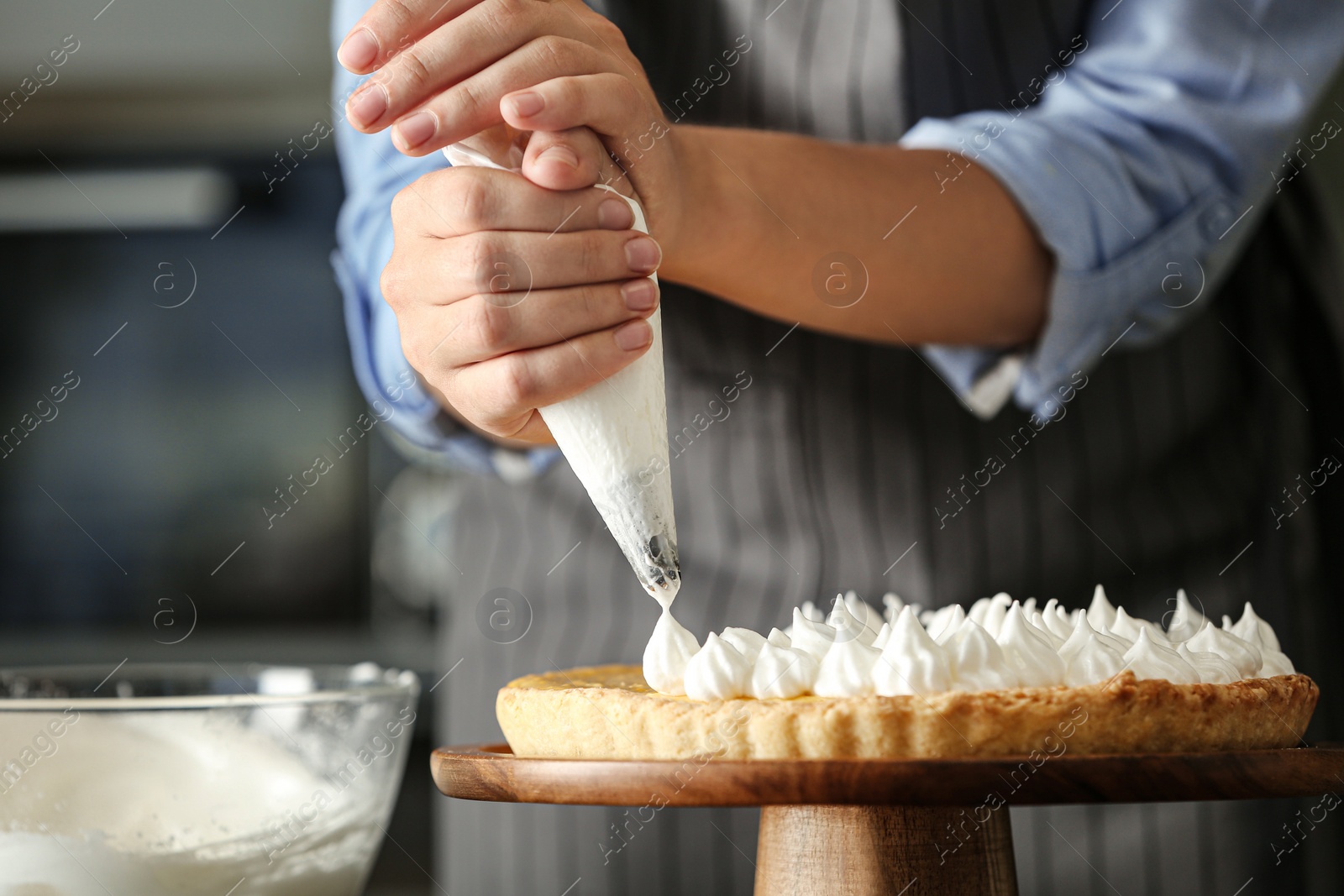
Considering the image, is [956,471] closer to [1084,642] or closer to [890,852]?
[1084,642]

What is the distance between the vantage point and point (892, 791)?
0.38 m

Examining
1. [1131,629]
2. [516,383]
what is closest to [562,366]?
[516,383]

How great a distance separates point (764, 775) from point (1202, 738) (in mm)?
190

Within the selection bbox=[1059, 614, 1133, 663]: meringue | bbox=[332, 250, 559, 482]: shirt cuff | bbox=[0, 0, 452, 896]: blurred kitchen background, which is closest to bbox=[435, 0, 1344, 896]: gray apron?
bbox=[332, 250, 559, 482]: shirt cuff

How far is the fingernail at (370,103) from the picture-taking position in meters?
0.53

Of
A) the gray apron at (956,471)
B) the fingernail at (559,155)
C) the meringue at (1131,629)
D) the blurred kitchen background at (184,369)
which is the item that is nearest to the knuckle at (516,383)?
the fingernail at (559,155)

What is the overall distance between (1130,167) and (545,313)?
0.55m

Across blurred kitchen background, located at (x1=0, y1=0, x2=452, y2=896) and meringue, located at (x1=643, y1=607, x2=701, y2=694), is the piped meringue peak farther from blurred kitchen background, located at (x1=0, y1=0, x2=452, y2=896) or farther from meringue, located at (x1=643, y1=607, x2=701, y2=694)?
blurred kitchen background, located at (x1=0, y1=0, x2=452, y2=896)

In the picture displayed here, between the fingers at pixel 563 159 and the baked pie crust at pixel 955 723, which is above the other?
the fingers at pixel 563 159

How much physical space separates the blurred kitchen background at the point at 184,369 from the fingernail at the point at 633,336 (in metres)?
1.97

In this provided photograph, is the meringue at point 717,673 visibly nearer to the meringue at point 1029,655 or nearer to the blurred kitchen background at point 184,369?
the meringue at point 1029,655

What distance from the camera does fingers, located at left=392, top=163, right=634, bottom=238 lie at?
56 cm

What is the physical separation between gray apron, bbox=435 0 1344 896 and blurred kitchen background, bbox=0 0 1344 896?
4.94 ft

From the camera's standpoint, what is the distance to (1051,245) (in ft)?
2.78
